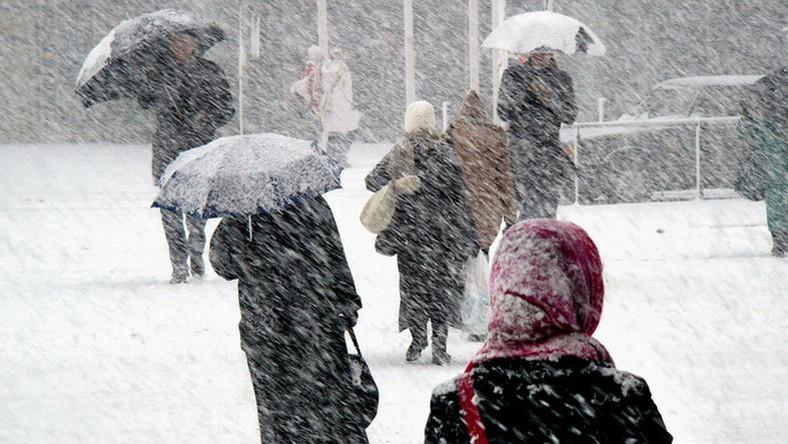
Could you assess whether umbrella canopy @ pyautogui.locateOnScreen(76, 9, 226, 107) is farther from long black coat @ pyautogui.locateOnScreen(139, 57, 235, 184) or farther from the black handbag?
the black handbag

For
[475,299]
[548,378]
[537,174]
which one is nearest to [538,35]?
[537,174]

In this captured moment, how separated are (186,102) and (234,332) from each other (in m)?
2.94

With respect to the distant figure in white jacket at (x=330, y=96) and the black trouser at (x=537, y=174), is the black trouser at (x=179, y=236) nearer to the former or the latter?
the black trouser at (x=537, y=174)

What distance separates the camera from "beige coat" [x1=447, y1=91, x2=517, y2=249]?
9.61 m

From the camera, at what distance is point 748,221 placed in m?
16.6

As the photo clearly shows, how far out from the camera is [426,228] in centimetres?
885

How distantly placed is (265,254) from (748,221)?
1162 centimetres

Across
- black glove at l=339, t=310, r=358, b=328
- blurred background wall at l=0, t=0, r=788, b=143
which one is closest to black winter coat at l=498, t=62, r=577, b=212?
black glove at l=339, t=310, r=358, b=328

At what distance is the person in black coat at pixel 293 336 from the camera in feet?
18.9

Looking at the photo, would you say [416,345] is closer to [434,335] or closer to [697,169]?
[434,335]

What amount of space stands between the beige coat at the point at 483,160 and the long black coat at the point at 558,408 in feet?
21.0

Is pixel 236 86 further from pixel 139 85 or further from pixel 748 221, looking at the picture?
pixel 139 85

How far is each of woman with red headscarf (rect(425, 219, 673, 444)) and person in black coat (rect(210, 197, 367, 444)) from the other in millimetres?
2585

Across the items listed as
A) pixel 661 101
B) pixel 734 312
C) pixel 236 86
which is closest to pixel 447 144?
pixel 734 312
